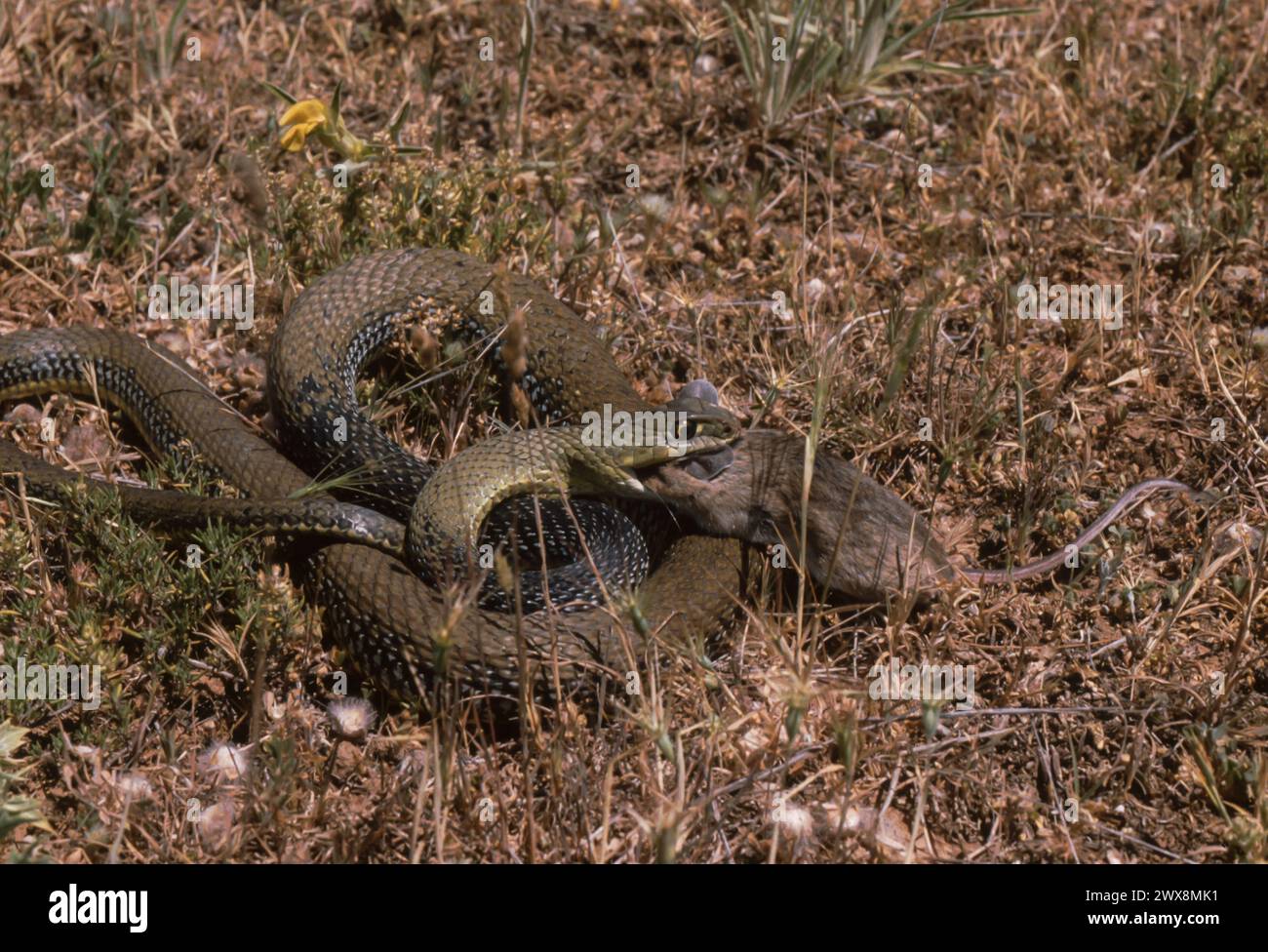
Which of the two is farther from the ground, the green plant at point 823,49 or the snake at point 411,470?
the green plant at point 823,49

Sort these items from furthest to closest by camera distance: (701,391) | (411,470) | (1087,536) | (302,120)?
(302,120), (701,391), (411,470), (1087,536)

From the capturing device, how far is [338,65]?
7.35m

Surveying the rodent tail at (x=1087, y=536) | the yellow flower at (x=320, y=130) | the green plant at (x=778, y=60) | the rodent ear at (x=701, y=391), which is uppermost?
the green plant at (x=778, y=60)

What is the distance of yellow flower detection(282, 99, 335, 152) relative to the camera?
20.1 feet

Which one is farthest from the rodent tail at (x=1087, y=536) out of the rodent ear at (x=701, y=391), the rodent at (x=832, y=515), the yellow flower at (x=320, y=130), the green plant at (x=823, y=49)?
the yellow flower at (x=320, y=130)

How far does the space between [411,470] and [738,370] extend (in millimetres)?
1688

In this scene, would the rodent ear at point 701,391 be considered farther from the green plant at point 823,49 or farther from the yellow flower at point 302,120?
the yellow flower at point 302,120

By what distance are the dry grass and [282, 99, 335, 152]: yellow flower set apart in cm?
24

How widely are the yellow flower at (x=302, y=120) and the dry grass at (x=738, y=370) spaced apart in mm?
244

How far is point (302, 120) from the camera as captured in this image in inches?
244

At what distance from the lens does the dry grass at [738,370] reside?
4.56 m

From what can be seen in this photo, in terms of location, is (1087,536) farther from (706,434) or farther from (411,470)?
(411,470)

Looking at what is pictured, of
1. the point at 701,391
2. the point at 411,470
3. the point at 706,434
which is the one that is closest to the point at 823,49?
the point at 701,391
